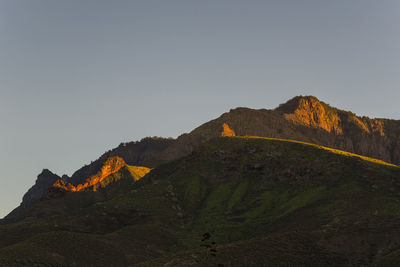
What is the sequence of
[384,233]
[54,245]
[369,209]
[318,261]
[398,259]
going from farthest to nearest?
[369,209] → [54,245] → [384,233] → [318,261] → [398,259]

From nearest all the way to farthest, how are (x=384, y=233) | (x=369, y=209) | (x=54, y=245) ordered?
(x=384, y=233) < (x=54, y=245) < (x=369, y=209)

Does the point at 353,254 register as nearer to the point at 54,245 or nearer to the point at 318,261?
the point at 318,261

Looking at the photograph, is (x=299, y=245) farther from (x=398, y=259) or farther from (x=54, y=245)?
(x=54, y=245)

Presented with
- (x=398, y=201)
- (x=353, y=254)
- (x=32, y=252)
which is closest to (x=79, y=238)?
(x=32, y=252)

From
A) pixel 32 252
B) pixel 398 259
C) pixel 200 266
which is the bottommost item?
pixel 398 259

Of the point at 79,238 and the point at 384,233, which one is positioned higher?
the point at 79,238

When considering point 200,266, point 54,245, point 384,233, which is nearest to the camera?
point 200,266

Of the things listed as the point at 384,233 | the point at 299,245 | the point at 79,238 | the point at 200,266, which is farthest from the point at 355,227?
the point at 79,238

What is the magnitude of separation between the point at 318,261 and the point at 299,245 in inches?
376

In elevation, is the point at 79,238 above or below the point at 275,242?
above

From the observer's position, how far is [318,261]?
15075cm

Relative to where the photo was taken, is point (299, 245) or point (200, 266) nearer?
point (200, 266)

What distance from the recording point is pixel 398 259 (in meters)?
128

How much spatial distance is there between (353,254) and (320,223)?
28058 mm
